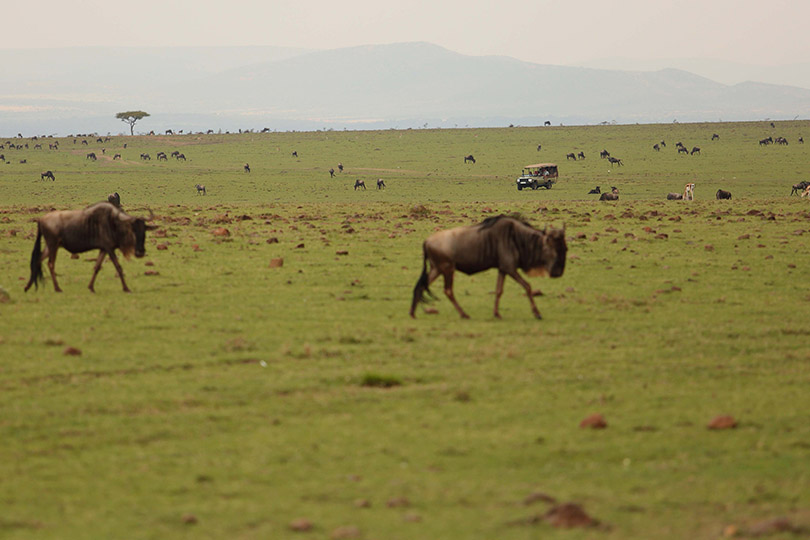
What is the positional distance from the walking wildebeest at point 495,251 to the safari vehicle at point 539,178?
45.4 meters

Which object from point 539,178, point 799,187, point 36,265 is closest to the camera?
point 36,265

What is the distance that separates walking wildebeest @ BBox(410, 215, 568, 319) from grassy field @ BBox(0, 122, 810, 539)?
0.75 m

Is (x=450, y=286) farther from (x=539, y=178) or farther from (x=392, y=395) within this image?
(x=539, y=178)

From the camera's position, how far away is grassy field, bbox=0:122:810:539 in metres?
7.12

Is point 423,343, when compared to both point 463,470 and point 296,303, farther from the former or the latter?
point 463,470

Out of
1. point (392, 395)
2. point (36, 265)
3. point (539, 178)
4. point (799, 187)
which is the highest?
point (539, 178)

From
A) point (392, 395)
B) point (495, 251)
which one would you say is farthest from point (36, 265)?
point (392, 395)

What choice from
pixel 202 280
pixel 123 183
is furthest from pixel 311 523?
pixel 123 183

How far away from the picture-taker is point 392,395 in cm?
1048

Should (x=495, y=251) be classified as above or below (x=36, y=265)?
above

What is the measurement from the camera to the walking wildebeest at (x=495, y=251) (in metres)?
15.1

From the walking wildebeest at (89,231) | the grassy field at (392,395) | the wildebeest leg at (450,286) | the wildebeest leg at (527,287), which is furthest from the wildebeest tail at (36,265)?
the wildebeest leg at (527,287)

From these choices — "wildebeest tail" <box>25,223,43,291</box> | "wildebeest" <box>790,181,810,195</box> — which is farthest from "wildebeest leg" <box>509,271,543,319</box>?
"wildebeest" <box>790,181,810,195</box>

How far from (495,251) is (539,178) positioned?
1897 inches
